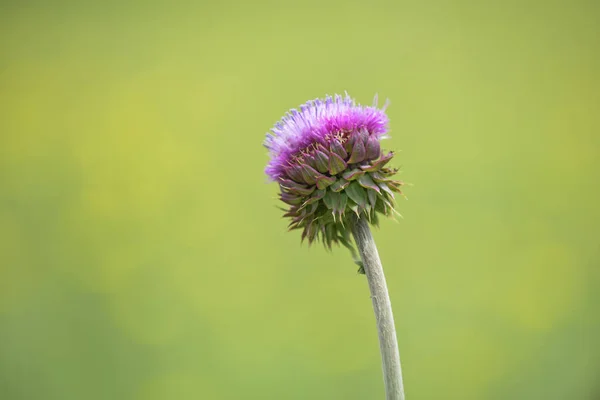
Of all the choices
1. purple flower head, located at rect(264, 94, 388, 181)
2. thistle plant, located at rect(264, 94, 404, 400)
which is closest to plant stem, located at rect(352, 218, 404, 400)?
thistle plant, located at rect(264, 94, 404, 400)

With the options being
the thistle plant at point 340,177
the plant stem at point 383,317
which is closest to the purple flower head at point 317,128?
the thistle plant at point 340,177

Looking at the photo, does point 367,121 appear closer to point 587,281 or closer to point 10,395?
point 587,281

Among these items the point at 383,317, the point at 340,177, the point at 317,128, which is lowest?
the point at 383,317

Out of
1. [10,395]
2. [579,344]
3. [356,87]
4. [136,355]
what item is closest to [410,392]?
[579,344]

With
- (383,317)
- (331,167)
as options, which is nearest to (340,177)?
(331,167)

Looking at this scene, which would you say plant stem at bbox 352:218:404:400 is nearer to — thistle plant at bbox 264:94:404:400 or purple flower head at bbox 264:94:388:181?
thistle plant at bbox 264:94:404:400

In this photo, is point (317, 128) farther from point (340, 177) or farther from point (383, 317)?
point (383, 317)

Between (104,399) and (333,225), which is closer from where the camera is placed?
(333,225)

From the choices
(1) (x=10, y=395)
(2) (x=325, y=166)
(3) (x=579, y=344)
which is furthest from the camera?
(3) (x=579, y=344)
